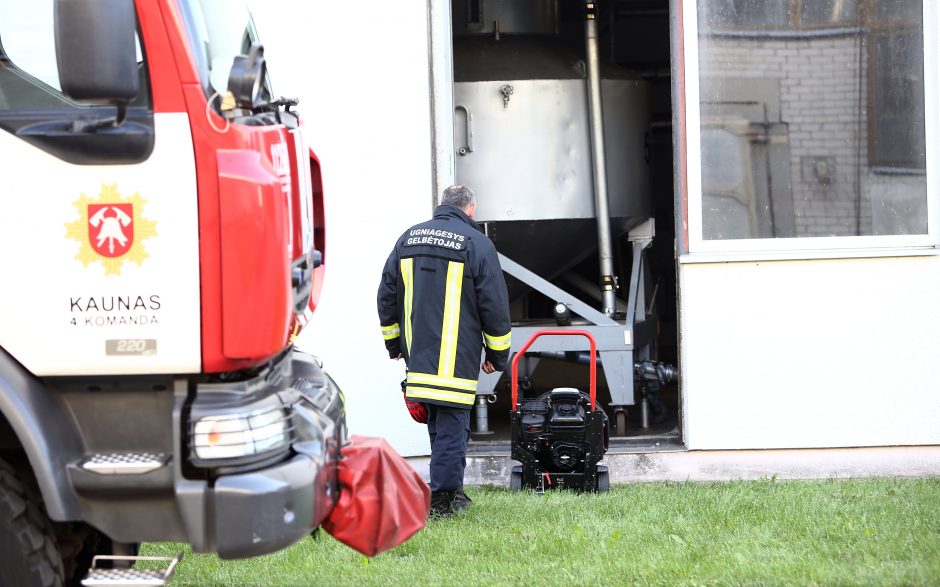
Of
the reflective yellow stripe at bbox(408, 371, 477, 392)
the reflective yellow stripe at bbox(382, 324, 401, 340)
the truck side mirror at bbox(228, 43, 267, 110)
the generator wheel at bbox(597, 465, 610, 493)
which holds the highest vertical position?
the truck side mirror at bbox(228, 43, 267, 110)

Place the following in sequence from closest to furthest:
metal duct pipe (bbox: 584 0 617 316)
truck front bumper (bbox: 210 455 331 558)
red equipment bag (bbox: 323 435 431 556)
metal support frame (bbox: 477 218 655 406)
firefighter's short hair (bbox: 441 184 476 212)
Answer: truck front bumper (bbox: 210 455 331 558)
red equipment bag (bbox: 323 435 431 556)
firefighter's short hair (bbox: 441 184 476 212)
metal support frame (bbox: 477 218 655 406)
metal duct pipe (bbox: 584 0 617 316)

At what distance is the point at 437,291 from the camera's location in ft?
19.2

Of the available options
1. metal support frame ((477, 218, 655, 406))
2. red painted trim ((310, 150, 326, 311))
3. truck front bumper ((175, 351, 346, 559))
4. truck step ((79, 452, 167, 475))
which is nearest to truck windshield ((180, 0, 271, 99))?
red painted trim ((310, 150, 326, 311))

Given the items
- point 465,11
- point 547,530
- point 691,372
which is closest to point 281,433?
point 547,530

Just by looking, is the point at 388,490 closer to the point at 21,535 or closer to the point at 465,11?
the point at 21,535

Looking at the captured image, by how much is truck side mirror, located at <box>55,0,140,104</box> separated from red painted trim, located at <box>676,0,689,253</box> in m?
4.54

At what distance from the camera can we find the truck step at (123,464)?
3.29 m

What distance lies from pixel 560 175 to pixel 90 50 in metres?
5.43

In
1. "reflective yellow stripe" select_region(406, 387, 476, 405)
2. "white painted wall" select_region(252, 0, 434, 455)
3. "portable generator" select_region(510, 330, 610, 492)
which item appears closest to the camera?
"reflective yellow stripe" select_region(406, 387, 476, 405)

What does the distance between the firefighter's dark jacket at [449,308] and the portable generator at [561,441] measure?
26.0 inches

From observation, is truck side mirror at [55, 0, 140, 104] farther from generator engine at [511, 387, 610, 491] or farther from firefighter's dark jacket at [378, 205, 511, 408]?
→ generator engine at [511, 387, 610, 491]

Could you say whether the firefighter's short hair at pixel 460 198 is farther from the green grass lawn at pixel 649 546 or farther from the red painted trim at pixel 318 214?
the green grass lawn at pixel 649 546

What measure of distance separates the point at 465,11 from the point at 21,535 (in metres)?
6.27

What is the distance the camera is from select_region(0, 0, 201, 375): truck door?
325 centimetres
